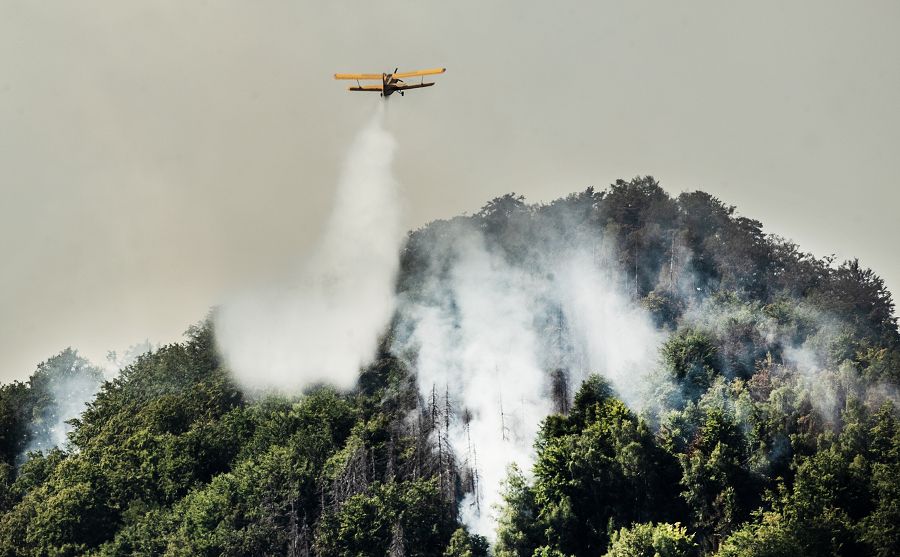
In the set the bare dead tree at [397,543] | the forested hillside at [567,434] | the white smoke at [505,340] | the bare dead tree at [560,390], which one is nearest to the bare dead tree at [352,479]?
the forested hillside at [567,434]

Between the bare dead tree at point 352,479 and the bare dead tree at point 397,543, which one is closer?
the bare dead tree at point 397,543

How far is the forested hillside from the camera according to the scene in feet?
239

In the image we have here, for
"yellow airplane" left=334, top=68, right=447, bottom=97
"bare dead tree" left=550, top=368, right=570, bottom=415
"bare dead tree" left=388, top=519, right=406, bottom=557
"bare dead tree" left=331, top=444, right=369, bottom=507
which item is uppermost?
"yellow airplane" left=334, top=68, right=447, bottom=97

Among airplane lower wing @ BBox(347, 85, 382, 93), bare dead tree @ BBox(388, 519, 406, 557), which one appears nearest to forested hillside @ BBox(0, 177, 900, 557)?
bare dead tree @ BBox(388, 519, 406, 557)

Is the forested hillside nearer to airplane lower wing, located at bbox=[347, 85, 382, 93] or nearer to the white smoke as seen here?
the white smoke

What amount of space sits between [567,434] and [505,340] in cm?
1814

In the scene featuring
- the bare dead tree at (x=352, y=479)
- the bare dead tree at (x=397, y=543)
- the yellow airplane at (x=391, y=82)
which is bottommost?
the bare dead tree at (x=397, y=543)

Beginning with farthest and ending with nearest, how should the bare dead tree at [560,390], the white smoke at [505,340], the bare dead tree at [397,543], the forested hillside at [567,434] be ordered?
the bare dead tree at [560,390] < the white smoke at [505,340] < the bare dead tree at [397,543] < the forested hillside at [567,434]

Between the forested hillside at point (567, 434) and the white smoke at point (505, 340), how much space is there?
35 cm

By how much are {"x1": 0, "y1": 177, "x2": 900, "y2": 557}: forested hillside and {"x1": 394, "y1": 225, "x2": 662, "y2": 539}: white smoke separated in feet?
1.15

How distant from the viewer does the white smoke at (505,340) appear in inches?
3307

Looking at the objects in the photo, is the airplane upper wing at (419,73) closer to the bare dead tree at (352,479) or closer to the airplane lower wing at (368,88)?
the airplane lower wing at (368,88)

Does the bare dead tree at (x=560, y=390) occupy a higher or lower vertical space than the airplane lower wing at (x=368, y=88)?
lower

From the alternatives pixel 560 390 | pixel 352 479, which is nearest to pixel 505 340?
pixel 560 390
